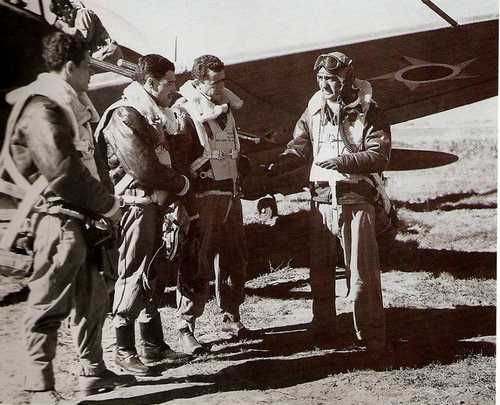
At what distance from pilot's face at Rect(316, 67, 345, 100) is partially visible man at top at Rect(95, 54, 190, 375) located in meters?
0.82

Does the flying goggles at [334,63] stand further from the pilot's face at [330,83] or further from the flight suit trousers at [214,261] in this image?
the flight suit trousers at [214,261]

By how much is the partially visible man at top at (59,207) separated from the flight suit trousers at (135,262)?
0.18 metres

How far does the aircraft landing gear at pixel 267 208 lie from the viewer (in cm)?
375

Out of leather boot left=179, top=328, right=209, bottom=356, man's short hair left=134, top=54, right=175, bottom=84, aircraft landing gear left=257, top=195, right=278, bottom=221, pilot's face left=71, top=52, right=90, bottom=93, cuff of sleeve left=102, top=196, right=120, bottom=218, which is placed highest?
man's short hair left=134, top=54, right=175, bottom=84

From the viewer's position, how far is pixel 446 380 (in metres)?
2.85

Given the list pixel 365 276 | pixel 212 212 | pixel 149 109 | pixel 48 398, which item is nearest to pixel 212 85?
pixel 149 109

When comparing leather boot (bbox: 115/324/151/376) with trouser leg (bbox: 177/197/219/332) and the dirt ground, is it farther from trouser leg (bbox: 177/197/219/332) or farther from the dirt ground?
trouser leg (bbox: 177/197/219/332)

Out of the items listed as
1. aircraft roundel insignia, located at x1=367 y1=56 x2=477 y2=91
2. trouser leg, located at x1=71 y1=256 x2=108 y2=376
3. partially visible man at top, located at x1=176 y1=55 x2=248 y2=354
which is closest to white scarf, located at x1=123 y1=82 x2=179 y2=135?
partially visible man at top, located at x1=176 y1=55 x2=248 y2=354

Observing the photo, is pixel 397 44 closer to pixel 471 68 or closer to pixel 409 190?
pixel 471 68

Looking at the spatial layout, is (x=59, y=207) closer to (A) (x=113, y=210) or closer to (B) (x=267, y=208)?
(A) (x=113, y=210)

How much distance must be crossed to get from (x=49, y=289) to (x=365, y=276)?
60.9 inches

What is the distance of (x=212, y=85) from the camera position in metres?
3.08

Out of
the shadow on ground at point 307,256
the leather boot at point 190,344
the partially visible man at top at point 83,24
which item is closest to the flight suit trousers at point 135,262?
the leather boot at point 190,344

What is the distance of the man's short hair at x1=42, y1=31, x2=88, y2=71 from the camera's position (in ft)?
8.40
